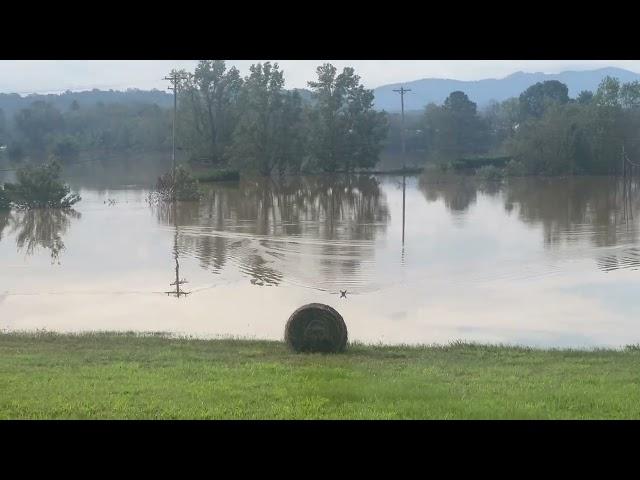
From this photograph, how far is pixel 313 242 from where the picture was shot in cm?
2731

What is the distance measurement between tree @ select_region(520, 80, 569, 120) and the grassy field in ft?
247

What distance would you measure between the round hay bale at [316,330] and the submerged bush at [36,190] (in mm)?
33385

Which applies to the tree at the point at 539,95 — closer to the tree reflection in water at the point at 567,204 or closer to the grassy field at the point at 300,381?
the tree reflection in water at the point at 567,204

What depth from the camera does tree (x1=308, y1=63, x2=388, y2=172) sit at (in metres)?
67.3

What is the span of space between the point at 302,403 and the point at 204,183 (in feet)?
175

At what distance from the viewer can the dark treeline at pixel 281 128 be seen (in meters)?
65.1

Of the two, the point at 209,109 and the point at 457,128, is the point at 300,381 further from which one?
the point at 457,128

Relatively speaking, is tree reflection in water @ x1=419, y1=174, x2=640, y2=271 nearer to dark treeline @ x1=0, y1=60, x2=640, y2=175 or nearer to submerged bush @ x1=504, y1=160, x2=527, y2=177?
submerged bush @ x1=504, y1=160, x2=527, y2=177

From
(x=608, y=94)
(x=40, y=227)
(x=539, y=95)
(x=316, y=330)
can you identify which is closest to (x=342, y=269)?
(x=316, y=330)

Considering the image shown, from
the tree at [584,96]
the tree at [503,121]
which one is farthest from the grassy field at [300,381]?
the tree at [584,96]

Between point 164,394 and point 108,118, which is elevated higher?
point 108,118

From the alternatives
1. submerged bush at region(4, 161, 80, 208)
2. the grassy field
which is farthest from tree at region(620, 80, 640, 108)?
the grassy field
